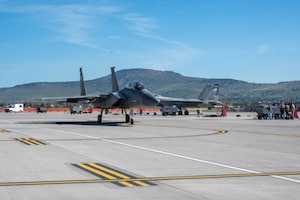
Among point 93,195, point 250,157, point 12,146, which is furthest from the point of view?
point 12,146

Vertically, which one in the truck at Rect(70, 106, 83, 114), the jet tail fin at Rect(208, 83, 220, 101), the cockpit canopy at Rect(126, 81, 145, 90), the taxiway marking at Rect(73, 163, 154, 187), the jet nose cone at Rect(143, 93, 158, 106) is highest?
the jet tail fin at Rect(208, 83, 220, 101)

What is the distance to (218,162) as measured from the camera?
494 inches

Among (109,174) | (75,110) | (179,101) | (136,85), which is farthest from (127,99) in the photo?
(75,110)

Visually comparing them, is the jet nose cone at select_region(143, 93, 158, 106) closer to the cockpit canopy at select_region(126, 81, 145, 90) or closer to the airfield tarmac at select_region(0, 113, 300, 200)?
the cockpit canopy at select_region(126, 81, 145, 90)

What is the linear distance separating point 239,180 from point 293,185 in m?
1.11

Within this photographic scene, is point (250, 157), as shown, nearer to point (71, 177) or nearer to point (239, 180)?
point (239, 180)

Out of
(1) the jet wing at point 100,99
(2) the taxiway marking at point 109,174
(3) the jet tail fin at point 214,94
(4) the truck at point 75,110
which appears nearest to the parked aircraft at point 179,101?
(3) the jet tail fin at point 214,94

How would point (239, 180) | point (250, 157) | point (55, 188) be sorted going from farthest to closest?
point (250, 157) < point (239, 180) < point (55, 188)

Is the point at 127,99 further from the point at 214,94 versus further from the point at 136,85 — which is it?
the point at 214,94

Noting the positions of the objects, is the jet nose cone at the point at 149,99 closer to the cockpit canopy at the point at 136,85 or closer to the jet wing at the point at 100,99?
the cockpit canopy at the point at 136,85

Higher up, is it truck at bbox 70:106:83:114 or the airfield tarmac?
truck at bbox 70:106:83:114

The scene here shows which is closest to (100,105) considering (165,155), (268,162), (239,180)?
(165,155)

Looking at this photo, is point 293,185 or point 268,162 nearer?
point 293,185

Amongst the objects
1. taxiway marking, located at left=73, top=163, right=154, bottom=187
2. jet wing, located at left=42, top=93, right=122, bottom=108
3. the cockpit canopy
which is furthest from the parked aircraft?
taxiway marking, located at left=73, top=163, right=154, bottom=187
